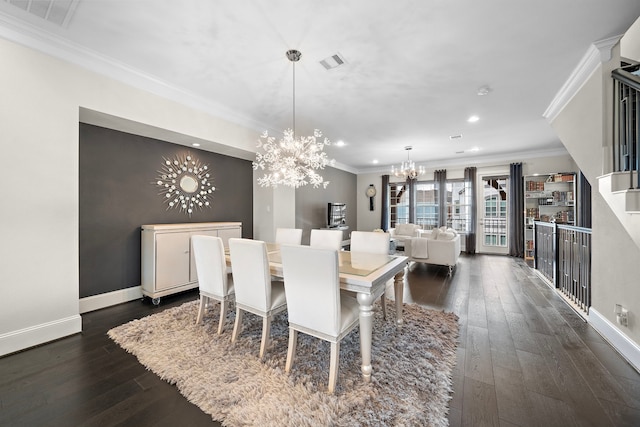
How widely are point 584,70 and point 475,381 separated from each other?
3247 mm

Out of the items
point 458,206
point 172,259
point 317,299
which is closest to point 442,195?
point 458,206

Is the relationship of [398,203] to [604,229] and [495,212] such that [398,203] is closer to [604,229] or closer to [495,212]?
[495,212]

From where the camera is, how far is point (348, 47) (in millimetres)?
2381

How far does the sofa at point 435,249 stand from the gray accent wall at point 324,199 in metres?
2.61

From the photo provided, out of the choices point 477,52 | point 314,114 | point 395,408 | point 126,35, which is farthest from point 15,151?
point 477,52

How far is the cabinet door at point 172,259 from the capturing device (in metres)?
3.25

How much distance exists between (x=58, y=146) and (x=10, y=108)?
15.4 inches

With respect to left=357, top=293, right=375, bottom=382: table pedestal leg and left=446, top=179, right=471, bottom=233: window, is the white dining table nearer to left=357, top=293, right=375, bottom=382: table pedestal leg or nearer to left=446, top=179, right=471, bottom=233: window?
left=357, top=293, right=375, bottom=382: table pedestal leg

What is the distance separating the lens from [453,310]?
308 cm

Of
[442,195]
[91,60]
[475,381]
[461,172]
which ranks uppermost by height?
[91,60]

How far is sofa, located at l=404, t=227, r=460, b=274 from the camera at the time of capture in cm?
473

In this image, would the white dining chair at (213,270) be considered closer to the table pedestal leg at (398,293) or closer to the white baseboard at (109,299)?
the white baseboard at (109,299)

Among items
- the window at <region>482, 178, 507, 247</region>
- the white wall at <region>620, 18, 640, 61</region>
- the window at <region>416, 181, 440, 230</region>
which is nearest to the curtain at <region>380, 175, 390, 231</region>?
the window at <region>416, 181, 440, 230</region>

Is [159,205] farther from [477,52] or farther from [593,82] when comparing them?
[593,82]
